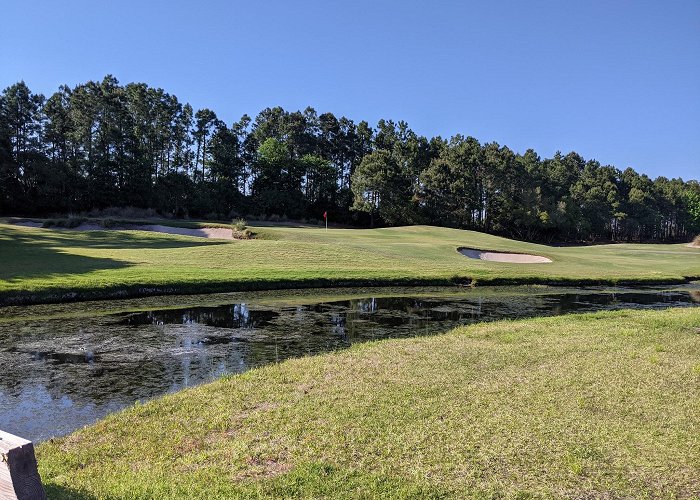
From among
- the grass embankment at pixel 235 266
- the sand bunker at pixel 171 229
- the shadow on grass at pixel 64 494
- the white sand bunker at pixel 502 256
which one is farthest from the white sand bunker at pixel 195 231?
the shadow on grass at pixel 64 494

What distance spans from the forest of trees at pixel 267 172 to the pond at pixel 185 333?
52547 millimetres

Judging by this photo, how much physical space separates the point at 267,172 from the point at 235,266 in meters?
60.3

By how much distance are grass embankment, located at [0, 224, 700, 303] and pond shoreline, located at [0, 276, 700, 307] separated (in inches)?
1.8

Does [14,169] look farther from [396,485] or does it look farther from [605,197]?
[605,197]

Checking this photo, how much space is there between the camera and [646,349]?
35.6ft

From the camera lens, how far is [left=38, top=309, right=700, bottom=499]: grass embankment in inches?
202

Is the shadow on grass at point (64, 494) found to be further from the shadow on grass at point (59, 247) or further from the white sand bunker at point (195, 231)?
the white sand bunker at point (195, 231)

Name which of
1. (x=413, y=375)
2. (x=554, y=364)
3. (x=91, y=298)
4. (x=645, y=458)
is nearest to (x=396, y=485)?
(x=645, y=458)

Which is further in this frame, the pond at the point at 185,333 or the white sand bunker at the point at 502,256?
the white sand bunker at the point at 502,256

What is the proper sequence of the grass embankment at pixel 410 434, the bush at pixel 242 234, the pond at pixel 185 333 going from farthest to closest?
the bush at pixel 242 234 → the pond at pixel 185 333 → the grass embankment at pixel 410 434

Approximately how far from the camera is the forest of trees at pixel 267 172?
6694 centimetres

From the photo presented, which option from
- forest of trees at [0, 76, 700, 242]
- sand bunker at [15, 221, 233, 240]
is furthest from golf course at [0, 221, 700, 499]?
forest of trees at [0, 76, 700, 242]

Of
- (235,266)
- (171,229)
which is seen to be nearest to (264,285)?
(235,266)

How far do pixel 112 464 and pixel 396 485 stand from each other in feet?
10.2
